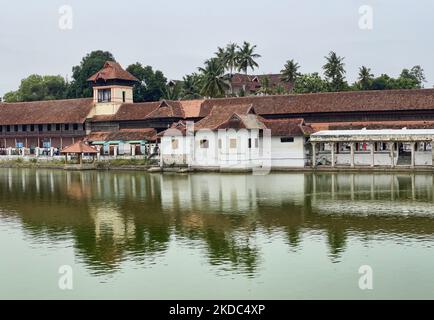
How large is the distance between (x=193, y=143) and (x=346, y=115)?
13.6m

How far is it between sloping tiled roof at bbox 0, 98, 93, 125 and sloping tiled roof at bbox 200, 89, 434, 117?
50.3ft

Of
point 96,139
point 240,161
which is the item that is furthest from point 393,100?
point 96,139

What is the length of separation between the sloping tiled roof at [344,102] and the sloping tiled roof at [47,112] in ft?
50.3

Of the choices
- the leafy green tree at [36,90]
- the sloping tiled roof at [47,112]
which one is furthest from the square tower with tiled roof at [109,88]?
the leafy green tree at [36,90]

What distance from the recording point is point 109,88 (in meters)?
69.6

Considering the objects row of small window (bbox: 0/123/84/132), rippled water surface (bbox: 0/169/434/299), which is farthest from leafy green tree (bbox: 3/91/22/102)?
rippled water surface (bbox: 0/169/434/299)

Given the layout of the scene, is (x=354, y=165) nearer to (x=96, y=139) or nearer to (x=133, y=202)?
(x=133, y=202)

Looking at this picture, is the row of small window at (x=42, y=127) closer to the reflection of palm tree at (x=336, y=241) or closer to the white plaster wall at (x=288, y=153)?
the white plaster wall at (x=288, y=153)

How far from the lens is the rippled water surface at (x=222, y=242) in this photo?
16203 millimetres

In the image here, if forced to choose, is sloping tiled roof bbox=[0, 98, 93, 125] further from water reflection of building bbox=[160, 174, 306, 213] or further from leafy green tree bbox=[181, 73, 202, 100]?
water reflection of building bbox=[160, 174, 306, 213]

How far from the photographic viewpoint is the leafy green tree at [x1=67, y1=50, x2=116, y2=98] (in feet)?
291

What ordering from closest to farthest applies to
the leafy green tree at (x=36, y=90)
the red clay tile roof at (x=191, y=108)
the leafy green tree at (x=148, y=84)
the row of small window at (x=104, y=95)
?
the red clay tile roof at (x=191, y=108), the row of small window at (x=104, y=95), the leafy green tree at (x=148, y=84), the leafy green tree at (x=36, y=90)
